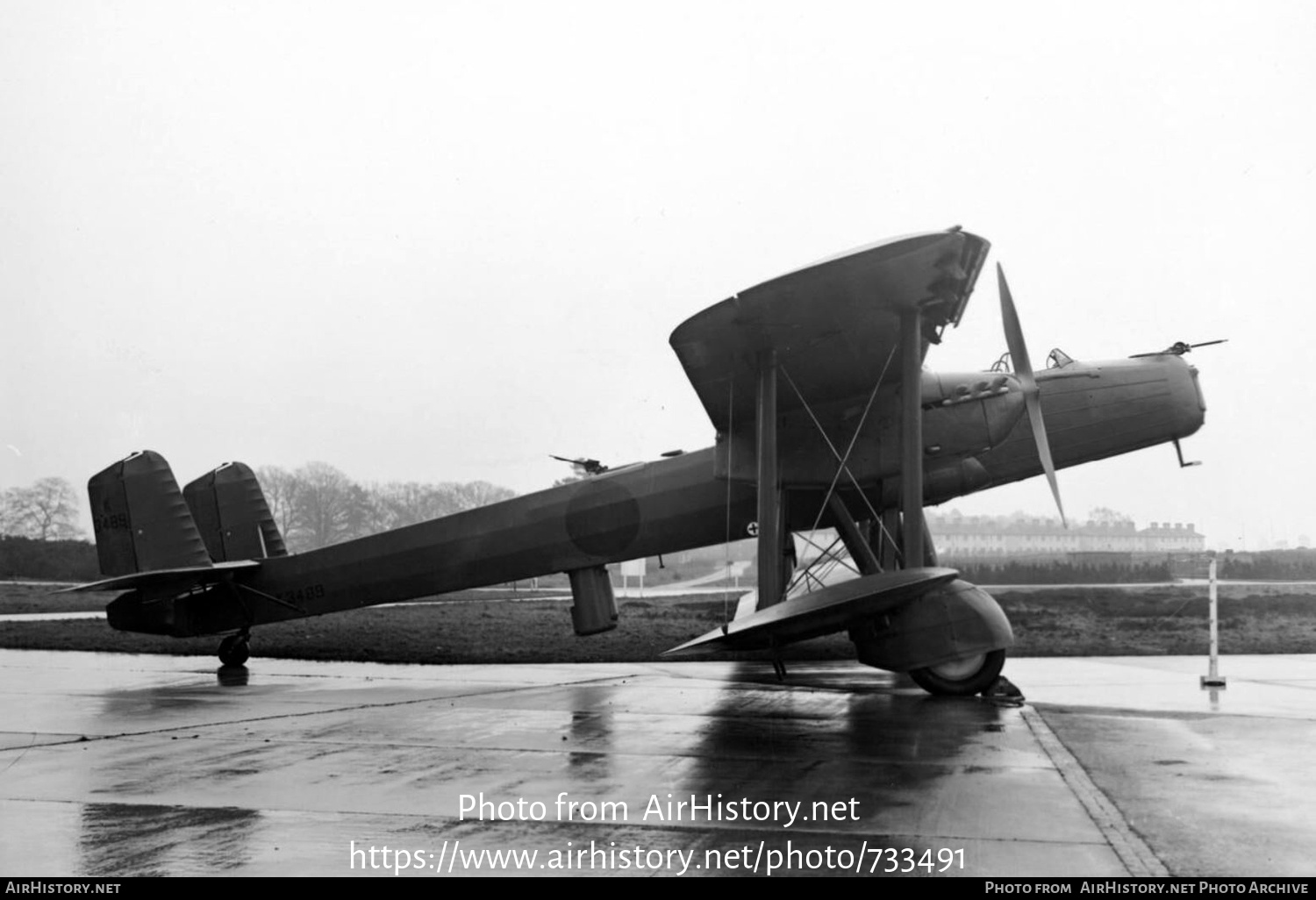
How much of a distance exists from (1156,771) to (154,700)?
9.73m

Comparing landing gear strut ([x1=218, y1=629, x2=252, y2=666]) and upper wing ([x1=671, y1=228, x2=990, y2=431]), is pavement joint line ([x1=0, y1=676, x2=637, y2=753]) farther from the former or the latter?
landing gear strut ([x1=218, y1=629, x2=252, y2=666])

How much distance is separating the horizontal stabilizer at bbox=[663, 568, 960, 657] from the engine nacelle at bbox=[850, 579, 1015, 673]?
0.49 m

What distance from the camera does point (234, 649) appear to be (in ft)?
48.8

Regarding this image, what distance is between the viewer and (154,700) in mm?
10953

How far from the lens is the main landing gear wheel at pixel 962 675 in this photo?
10.0 m

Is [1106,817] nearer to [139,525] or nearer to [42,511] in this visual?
[139,525]

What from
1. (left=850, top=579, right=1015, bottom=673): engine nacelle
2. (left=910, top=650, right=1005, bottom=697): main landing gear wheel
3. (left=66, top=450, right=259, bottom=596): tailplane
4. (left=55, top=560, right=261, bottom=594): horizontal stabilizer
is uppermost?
(left=66, top=450, right=259, bottom=596): tailplane

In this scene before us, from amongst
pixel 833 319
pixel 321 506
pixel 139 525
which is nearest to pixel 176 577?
pixel 139 525

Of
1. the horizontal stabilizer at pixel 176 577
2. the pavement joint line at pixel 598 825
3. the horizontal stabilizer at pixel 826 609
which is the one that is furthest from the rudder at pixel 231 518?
the pavement joint line at pixel 598 825

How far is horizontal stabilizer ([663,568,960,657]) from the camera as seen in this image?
338 inches

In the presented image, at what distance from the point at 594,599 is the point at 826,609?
4.98 metres

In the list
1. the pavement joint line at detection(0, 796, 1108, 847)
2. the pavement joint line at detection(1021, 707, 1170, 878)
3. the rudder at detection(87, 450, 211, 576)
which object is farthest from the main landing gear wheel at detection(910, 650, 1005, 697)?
the rudder at detection(87, 450, 211, 576)

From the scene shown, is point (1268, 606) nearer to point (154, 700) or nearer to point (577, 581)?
point (577, 581)
